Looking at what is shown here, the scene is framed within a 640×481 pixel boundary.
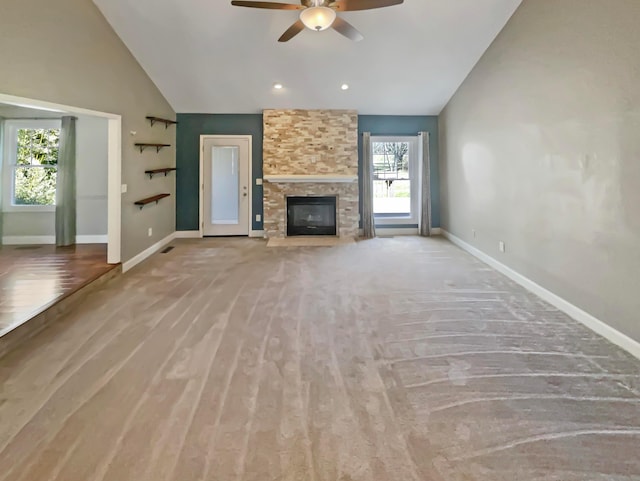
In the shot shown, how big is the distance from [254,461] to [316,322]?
65.1 inches

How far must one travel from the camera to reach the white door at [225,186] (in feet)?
26.0

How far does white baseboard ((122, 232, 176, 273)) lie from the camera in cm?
520

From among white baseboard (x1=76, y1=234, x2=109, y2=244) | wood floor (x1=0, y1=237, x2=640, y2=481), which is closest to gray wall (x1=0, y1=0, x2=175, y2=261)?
white baseboard (x1=76, y1=234, x2=109, y2=244)

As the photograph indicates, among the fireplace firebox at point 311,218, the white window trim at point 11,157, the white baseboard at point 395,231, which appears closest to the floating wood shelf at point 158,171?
the white window trim at point 11,157

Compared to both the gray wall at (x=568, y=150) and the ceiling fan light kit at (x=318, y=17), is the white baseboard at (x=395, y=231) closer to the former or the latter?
the gray wall at (x=568, y=150)

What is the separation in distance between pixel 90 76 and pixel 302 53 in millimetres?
2846

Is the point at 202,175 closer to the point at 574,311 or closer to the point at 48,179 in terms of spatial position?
the point at 48,179

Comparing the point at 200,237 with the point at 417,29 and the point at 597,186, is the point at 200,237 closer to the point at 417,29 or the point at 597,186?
the point at 417,29

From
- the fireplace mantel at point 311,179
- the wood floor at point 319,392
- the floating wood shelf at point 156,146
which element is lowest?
the wood floor at point 319,392

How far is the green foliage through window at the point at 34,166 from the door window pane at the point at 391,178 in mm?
6024

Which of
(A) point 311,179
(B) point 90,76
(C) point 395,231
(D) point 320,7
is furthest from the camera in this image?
(C) point 395,231

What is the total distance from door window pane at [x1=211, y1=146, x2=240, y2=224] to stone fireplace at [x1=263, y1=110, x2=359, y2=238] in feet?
2.29

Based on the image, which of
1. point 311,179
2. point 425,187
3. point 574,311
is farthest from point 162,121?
point 574,311

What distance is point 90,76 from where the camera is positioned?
4.36m
